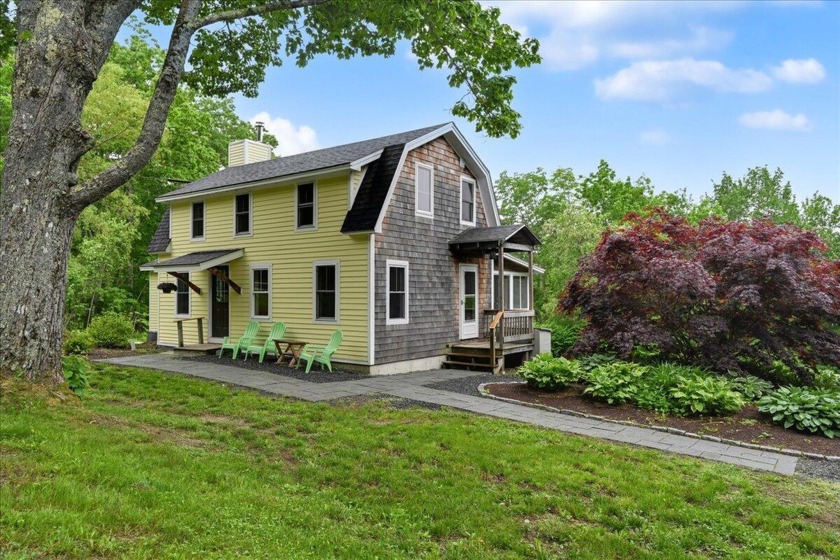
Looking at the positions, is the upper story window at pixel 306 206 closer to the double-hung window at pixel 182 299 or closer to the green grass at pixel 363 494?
the double-hung window at pixel 182 299

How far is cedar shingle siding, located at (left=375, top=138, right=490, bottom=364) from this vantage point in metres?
12.2

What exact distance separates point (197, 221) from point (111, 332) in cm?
445

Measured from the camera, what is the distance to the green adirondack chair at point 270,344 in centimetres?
1296

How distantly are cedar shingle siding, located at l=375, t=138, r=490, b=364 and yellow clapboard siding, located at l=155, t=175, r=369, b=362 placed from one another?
Answer: 559 millimetres

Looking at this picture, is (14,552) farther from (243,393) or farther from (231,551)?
(243,393)

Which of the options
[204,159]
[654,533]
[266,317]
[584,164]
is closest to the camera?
[654,533]

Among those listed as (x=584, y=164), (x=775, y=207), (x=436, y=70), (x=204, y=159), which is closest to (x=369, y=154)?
(x=436, y=70)

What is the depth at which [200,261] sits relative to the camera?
44.6ft

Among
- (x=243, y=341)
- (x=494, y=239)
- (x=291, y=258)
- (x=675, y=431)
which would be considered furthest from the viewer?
(x=243, y=341)

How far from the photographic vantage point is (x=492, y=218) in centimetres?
Answer: 1566

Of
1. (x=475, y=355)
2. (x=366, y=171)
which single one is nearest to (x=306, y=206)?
(x=366, y=171)

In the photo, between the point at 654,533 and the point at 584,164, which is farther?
the point at 584,164

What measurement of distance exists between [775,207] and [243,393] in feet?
157

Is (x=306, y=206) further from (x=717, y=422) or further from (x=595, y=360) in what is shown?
(x=717, y=422)
